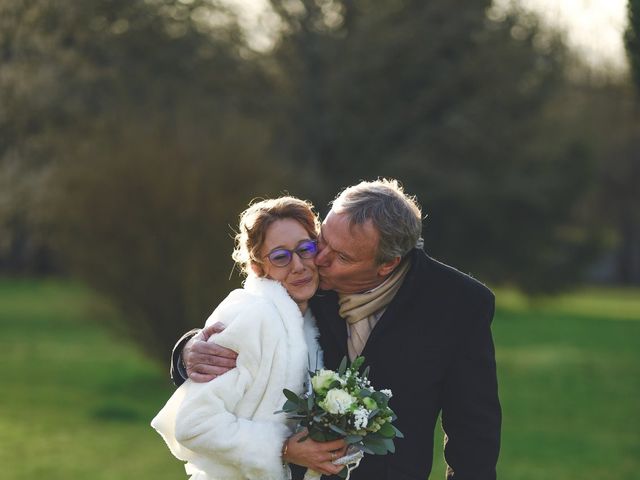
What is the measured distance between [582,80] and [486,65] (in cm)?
1982

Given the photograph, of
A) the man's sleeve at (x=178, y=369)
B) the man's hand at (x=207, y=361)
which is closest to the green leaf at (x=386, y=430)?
the man's hand at (x=207, y=361)

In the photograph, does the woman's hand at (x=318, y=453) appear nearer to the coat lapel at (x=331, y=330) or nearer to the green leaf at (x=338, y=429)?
the green leaf at (x=338, y=429)

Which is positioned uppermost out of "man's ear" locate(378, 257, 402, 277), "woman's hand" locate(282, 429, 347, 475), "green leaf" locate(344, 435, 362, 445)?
"man's ear" locate(378, 257, 402, 277)

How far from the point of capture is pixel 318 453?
3.78 metres

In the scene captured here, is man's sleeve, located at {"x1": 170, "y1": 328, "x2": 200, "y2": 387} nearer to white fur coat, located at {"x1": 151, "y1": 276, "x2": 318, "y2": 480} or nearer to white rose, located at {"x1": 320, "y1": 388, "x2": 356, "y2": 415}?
white fur coat, located at {"x1": 151, "y1": 276, "x2": 318, "y2": 480}

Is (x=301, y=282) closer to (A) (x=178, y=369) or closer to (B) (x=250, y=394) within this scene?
(B) (x=250, y=394)

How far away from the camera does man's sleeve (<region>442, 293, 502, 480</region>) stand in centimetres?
405

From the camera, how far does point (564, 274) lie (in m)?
38.2

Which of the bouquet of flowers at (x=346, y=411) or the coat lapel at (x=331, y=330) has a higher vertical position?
the coat lapel at (x=331, y=330)

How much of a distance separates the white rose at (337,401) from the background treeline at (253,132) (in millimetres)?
10905

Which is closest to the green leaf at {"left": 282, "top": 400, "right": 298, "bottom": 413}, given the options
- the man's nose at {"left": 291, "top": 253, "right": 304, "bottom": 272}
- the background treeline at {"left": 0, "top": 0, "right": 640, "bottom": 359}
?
the man's nose at {"left": 291, "top": 253, "right": 304, "bottom": 272}

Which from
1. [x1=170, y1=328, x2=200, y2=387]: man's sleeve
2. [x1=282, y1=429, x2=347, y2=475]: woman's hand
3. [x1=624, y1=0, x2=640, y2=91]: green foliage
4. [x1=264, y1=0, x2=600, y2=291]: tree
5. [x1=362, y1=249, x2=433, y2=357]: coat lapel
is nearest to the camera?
[x1=282, y1=429, x2=347, y2=475]: woman's hand

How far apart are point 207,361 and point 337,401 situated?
51 cm

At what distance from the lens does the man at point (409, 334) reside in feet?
13.1
